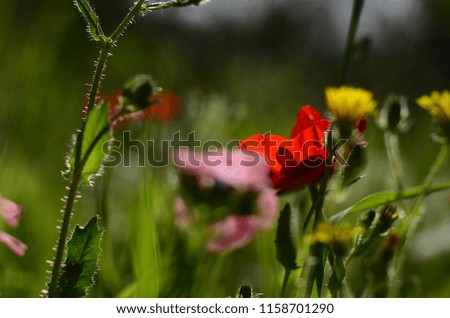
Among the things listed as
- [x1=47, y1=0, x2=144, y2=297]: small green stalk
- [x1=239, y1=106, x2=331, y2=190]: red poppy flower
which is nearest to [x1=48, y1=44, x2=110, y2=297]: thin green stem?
[x1=47, y1=0, x2=144, y2=297]: small green stalk

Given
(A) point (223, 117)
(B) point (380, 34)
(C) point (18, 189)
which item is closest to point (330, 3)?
(B) point (380, 34)

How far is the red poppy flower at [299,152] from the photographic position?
361mm

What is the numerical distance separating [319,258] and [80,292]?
12 centimetres

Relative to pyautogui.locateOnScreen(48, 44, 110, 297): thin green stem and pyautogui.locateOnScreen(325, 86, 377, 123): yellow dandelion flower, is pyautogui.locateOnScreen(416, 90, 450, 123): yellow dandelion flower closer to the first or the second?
pyautogui.locateOnScreen(325, 86, 377, 123): yellow dandelion flower

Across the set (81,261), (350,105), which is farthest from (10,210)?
(350,105)

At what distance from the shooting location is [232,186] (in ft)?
1.56

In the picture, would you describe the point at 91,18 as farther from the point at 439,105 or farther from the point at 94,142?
the point at 439,105

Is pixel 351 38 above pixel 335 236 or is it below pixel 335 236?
above

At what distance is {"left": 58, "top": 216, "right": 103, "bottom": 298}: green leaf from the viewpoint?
304mm

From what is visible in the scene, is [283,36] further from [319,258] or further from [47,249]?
[319,258]

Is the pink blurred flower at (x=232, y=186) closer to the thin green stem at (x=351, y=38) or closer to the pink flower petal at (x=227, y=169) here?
the pink flower petal at (x=227, y=169)

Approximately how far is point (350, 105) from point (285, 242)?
8 cm

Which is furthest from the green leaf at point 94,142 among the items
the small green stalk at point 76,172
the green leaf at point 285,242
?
the green leaf at point 285,242
